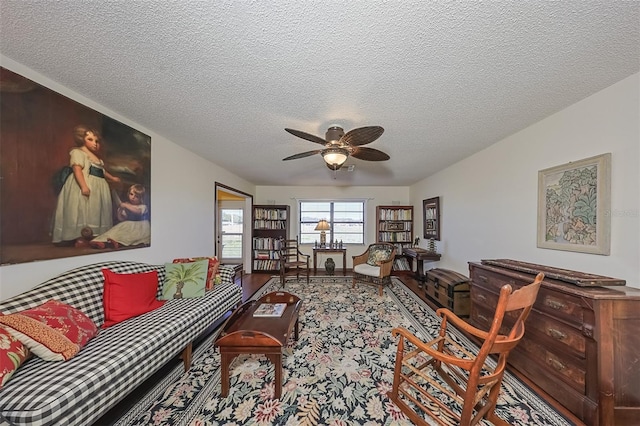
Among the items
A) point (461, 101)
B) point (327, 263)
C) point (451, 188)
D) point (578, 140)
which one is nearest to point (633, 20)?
point (461, 101)

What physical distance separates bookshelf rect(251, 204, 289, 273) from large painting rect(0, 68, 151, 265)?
3.21 meters

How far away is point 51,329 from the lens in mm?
1372

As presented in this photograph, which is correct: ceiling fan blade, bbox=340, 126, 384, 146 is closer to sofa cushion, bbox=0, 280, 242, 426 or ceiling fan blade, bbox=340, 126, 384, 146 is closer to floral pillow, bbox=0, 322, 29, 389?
sofa cushion, bbox=0, 280, 242, 426

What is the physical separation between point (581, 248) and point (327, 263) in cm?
414

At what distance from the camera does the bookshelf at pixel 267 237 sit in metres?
5.57

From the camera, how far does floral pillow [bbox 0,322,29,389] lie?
44.5 inches

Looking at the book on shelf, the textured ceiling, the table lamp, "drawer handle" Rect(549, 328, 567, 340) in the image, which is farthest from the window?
"drawer handle" Rect(549, 328, 567, 340)

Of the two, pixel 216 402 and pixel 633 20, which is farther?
pixel 216 402

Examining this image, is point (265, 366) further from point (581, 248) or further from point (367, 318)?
point (581, 248)

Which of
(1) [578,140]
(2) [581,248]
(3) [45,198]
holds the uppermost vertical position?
(1) [578,140]

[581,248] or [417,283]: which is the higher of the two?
[581,248]

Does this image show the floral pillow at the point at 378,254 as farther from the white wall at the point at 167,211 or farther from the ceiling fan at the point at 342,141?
the white wall at the point at 167,211

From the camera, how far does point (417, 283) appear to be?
4.64m

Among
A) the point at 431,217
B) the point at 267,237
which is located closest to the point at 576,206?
the point at 431,217
